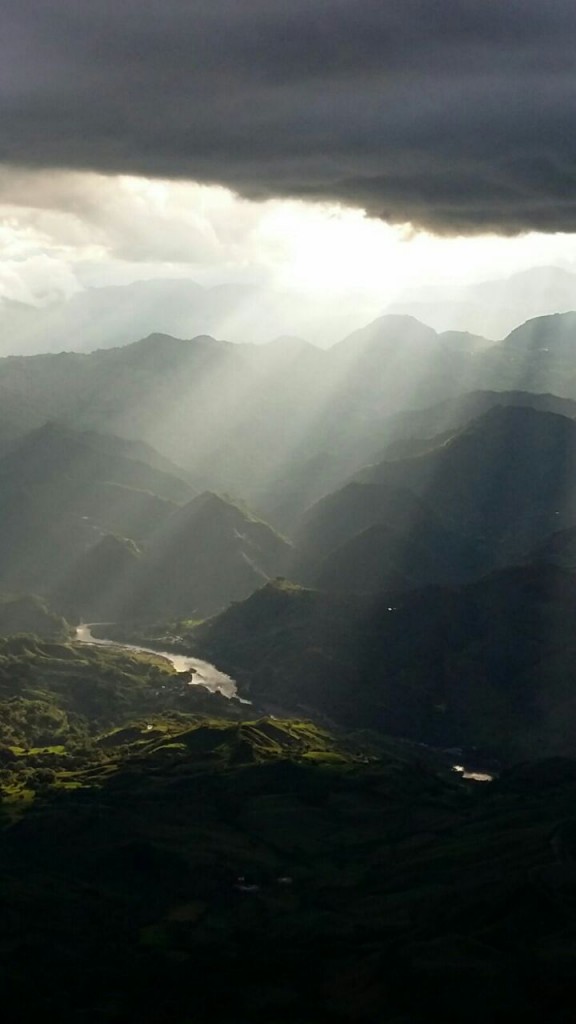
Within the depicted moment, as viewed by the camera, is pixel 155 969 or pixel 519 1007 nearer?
pixel 519 1007

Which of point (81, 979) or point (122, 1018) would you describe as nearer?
point (122, 1018)

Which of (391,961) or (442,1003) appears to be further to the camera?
(391,961)

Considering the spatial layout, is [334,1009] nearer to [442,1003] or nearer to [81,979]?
[442,1003]

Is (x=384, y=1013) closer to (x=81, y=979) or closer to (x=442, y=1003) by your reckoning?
(x=442, y=1003)

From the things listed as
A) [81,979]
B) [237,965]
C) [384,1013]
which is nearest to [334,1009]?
[384,1013]

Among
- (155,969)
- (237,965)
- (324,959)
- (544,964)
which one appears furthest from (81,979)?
(544,964)

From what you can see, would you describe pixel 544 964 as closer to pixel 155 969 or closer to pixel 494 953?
pixel 494 953

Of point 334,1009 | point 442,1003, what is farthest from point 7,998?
point 442,1003
